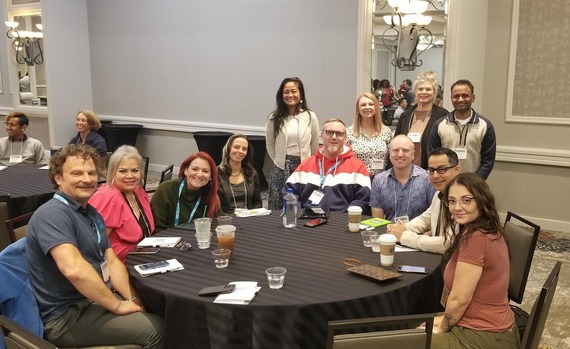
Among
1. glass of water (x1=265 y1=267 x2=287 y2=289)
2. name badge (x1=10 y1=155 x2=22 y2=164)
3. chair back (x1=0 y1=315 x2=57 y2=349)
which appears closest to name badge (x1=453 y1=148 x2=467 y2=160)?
glass of water (x1=265 y1=267 x2=287 y2=289)

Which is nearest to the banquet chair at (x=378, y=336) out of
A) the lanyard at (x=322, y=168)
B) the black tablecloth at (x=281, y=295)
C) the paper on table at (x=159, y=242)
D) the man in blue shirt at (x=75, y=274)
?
the black tablecloth at (x=281, y=295)

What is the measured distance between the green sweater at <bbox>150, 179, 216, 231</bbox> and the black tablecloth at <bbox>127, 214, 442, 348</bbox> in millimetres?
580

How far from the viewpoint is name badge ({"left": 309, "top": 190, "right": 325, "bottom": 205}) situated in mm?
3758

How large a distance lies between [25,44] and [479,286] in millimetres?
9733

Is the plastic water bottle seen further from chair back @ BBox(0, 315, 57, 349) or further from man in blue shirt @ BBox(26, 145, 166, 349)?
chair back @ BBox(0, 315, 57, 349)

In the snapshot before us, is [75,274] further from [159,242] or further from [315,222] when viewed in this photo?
[315,222]

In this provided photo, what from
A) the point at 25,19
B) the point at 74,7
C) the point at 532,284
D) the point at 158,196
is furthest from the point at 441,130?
the point at 25,19

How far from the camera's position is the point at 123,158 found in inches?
117

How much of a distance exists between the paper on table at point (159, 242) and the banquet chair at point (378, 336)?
1.30m

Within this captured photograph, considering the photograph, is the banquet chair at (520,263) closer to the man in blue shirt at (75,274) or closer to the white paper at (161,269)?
the white paper at (161,269)

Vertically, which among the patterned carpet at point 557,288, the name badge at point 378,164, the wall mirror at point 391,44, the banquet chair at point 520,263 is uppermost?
the wall mirror at point 391,44

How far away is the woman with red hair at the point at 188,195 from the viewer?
3.26 meters

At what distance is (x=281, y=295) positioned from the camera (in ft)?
6.97

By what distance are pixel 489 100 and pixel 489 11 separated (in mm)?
903
